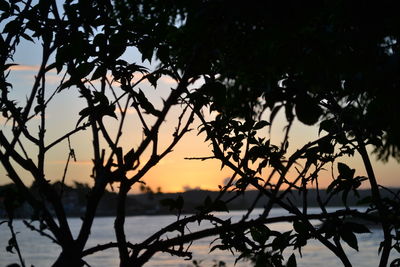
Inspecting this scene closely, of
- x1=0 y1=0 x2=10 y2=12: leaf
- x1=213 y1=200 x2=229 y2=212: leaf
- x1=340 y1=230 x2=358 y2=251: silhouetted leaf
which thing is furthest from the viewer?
x1=0 y1=0 x2=10 y2=12: leaf

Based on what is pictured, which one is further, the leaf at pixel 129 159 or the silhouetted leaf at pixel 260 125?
the silhouetted leaf at pixel 260 125

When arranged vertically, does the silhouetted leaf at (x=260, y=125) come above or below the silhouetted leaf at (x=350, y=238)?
above

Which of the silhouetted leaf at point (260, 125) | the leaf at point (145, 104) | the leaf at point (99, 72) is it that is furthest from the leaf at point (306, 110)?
the silhouetted leaf at point (260, 125)

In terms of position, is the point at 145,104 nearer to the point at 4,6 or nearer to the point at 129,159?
the point at 129,159

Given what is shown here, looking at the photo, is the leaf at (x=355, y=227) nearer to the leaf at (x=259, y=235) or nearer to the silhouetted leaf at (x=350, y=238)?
the silhouetted leaf at (x=350, y=238)

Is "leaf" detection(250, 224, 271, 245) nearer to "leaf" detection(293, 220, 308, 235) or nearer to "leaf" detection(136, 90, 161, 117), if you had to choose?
"leaf" detection(293, 220, 308, 235)

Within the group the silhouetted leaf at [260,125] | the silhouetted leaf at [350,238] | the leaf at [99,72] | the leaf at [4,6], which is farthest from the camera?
the silhouetted leaf at [260,125]

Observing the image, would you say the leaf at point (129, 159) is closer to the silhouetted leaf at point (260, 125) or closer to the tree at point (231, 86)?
the tree at point (231, 86)

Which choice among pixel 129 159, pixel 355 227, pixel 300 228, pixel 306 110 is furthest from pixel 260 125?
pixel 306 110

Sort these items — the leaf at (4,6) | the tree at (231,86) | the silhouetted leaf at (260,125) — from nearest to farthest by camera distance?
the tree at (231,86)
the leaf at (4,6)
the silhouetted leaf at (260,125)

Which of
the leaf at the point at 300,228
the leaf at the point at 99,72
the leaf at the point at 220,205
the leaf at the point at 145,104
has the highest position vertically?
the leaf at the point at 99,72

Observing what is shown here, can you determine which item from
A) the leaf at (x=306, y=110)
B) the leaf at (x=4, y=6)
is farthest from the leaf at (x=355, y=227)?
the leaf at (x=4, y=6)

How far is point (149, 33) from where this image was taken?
270 cm

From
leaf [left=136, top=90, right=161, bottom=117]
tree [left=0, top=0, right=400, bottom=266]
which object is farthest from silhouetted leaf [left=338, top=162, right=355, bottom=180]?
leaf [left=136, top=90, right=161, bottom=117]
